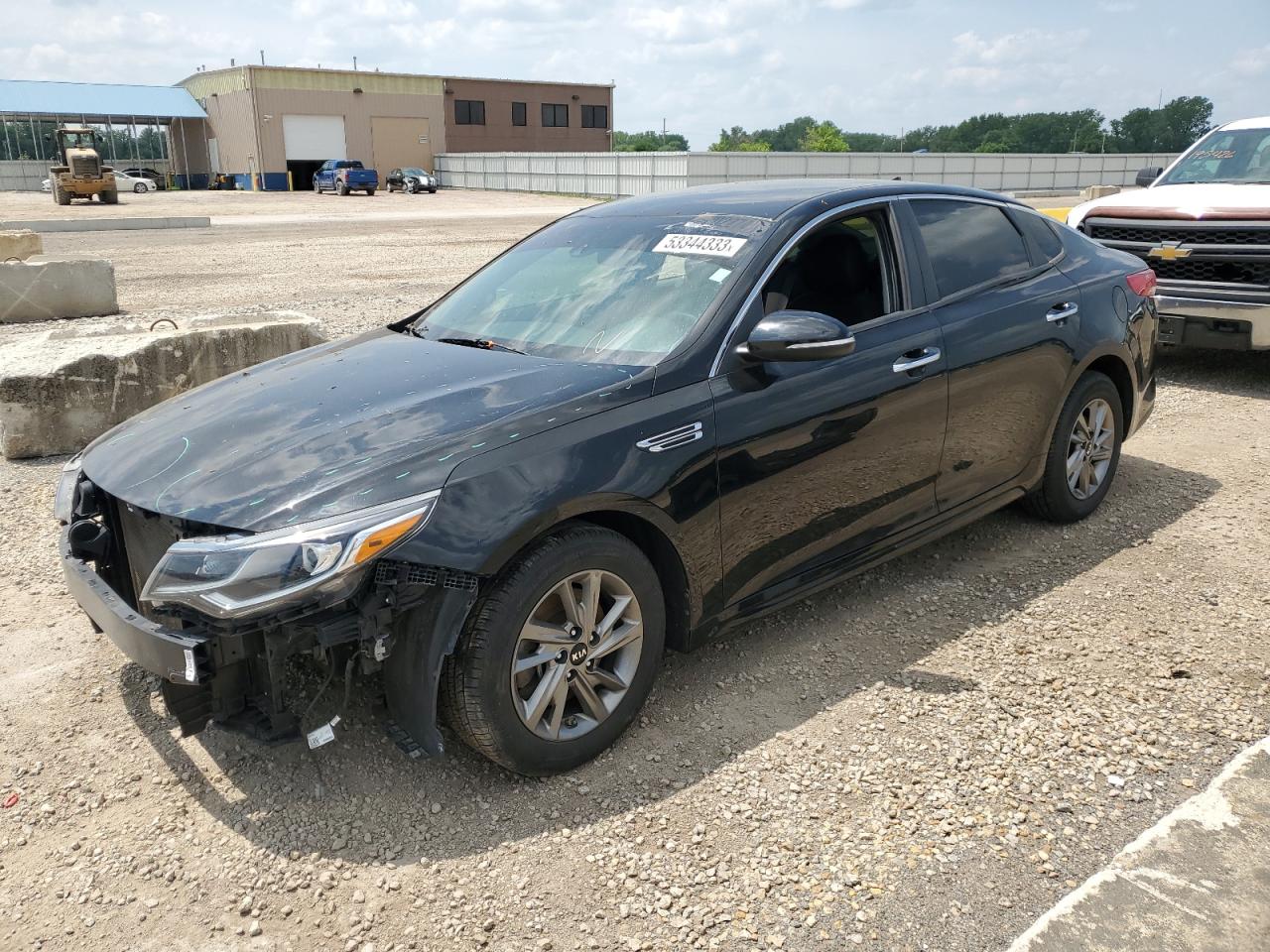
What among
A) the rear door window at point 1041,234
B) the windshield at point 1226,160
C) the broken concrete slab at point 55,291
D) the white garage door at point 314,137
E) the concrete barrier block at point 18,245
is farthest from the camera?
the white garage door at point 314,137

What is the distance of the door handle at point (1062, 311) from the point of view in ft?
15.3

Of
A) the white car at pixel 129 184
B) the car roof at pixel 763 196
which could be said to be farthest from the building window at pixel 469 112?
the car roof at pixel 763 196

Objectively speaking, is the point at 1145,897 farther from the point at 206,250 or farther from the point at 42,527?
the point at 206,250

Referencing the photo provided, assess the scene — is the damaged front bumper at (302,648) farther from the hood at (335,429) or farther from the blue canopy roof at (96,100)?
the blue canopy roof at (96,100)

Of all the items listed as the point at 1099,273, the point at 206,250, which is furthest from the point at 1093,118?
the point at 1099,273

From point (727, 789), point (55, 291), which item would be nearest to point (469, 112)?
point (55, 291)

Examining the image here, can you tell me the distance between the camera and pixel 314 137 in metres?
60.2

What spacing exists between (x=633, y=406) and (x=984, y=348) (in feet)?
6.14

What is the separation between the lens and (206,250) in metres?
21.0

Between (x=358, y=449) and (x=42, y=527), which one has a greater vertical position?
(x=358, y=449)

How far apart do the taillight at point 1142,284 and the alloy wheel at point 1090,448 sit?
2.17ft

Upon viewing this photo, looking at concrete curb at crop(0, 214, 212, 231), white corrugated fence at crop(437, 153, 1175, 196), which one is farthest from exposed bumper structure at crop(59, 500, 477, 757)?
white corrugated fence at crop(437, 153, 1175, 196)

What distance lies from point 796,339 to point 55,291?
1149cm

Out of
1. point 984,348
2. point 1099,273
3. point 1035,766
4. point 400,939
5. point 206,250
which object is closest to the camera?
point 400,939
